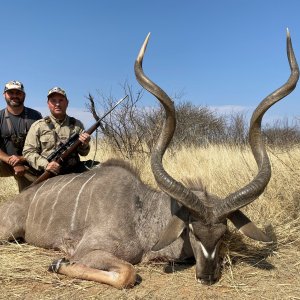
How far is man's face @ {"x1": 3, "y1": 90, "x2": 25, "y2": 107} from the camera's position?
5379 millimetres

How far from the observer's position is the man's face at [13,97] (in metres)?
A: 5.38

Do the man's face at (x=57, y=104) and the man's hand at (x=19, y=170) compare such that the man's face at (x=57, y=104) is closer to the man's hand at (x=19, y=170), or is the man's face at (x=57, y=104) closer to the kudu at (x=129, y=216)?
the man's hand at (x=19, y=170)

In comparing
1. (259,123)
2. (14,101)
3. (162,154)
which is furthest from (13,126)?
(259,123)

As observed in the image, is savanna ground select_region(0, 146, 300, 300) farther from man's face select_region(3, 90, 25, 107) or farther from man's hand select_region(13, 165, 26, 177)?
man's face select_region(3, 90, 25, 107)

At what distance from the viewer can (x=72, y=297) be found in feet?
9.09

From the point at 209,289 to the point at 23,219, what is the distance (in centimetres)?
208

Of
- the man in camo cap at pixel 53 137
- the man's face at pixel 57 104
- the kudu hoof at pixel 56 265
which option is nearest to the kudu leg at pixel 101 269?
the kudu hoof at pixel 56 265

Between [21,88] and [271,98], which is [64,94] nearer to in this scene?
[21,88]

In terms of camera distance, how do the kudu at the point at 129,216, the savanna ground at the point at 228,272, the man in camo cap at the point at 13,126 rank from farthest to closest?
the man in camo cap at the point at 13,126
the kudu at the point at 129,216
the savanna ground at the point at 228,272

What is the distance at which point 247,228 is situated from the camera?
3.02 meters

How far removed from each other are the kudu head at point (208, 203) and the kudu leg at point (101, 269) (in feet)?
0.91

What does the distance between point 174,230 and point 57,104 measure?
100 inches

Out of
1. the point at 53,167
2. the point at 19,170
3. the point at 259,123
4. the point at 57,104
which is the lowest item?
the point at 19,170

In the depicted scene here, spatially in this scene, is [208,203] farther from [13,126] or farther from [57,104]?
[13,126]
